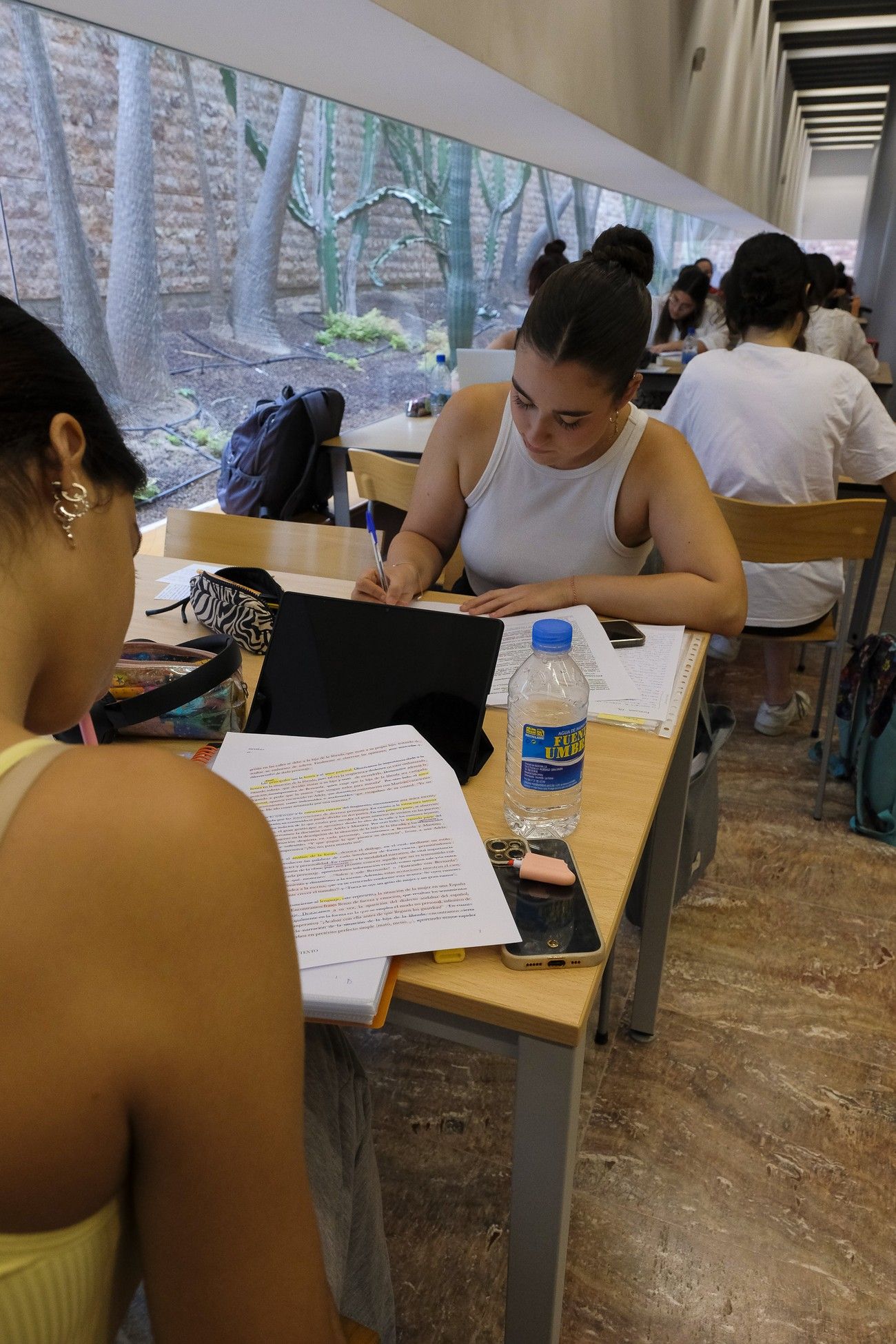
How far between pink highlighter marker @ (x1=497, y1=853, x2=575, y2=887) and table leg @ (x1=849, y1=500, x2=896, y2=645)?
7.64 ft

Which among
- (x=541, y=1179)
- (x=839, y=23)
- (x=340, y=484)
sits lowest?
(x=541, y=1179)

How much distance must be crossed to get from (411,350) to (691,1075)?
3.53m

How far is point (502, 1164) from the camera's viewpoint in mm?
1467

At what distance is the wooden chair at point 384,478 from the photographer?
7.17 feet

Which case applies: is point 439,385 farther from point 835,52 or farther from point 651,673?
point 835,52

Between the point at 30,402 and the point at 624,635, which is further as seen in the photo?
the point at 624,635

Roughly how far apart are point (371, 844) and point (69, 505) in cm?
40

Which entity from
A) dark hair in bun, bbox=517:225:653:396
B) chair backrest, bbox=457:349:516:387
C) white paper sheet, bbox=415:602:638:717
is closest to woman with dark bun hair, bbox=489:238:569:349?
chair backrest, bbox=457:349:516:387

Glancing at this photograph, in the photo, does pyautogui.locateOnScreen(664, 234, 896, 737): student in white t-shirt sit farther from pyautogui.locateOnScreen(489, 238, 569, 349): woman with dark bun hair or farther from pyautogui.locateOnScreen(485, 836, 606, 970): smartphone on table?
pyautogui.locateOnScreen(485, 836, 606, 970): smartphone on table

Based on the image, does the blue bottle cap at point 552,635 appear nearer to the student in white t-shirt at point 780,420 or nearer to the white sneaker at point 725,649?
the student in white t-shirt at point 780,420

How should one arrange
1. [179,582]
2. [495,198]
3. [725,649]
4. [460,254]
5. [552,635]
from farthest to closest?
[495,198]
[460,254]
[725,649]
[179,582]
[552,635]

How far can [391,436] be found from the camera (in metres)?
3.29

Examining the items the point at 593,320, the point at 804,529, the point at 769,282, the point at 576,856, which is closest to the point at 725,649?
the point at 804,529

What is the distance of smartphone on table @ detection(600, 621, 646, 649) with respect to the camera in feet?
4.40
